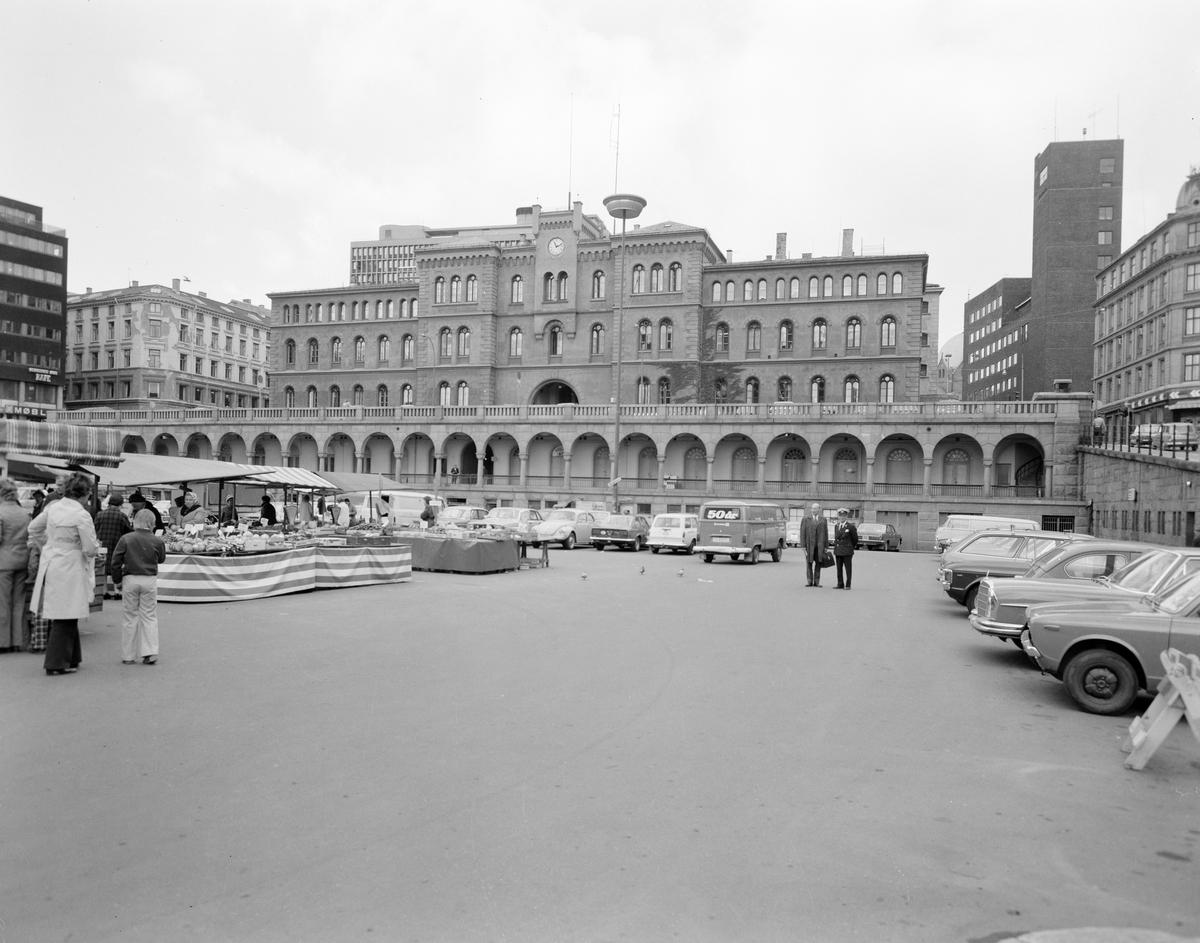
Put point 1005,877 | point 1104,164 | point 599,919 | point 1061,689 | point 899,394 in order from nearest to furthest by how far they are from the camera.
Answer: point 599,919, point 1005,877, point 1061,689, point 899,394, point 1104,164

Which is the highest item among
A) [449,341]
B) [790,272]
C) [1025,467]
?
[790,272]

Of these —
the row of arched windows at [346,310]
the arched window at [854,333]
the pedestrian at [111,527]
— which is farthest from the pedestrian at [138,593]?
the row of arched windows at [346,310]

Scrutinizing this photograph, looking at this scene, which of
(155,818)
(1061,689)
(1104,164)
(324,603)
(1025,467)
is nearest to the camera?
(155,818)

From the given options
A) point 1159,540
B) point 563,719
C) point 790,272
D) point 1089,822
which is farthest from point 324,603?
point 790,272

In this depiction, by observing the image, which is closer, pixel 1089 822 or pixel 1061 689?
pixel 1089 822

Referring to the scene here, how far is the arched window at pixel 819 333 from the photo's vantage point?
59125 millimetres

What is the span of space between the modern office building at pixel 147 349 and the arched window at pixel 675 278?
164 ft

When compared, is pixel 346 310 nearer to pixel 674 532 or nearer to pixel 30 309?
pixel 30 309

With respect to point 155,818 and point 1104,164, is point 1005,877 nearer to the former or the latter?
point 155,818

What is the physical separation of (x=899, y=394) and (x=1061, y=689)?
49639 millimetres

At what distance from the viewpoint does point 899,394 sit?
57.2 meters

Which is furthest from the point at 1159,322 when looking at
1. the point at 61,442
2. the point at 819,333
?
the point at 61,442

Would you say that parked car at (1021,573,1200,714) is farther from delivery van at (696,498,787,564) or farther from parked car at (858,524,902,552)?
parked car at (858,524,902,552)

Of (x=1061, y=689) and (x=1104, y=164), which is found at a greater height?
(x=1104, y=164)
